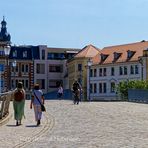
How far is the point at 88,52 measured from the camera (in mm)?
102938

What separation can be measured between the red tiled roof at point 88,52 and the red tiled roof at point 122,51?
207 cm

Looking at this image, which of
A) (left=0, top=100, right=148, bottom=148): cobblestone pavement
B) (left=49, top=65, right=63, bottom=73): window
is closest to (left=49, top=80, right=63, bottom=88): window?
(left=49, top=65, right=63, bottom=73): window

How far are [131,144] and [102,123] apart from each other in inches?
312

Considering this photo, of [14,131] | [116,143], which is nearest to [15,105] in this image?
[14,131]

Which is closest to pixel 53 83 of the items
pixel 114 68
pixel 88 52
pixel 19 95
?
pixel 88 52

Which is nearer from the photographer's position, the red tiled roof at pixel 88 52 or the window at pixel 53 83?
the red tiled roof at pixel 88 52

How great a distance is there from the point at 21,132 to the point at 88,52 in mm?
84076

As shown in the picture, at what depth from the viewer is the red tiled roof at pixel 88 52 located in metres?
102

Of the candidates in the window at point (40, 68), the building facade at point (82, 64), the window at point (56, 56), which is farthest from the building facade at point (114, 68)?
the window at point (56, 56)

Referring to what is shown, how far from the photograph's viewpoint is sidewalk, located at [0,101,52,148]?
1576cm

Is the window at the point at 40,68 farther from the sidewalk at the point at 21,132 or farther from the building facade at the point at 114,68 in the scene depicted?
the sidewalk at the point at 21,132

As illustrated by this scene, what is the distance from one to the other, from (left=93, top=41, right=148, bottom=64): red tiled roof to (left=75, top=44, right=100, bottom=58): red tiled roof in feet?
6.80

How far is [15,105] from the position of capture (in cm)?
2289

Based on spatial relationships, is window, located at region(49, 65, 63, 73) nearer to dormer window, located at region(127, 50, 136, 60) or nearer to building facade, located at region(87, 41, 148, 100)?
building facade, located at region(87, 41, 148, 100)
